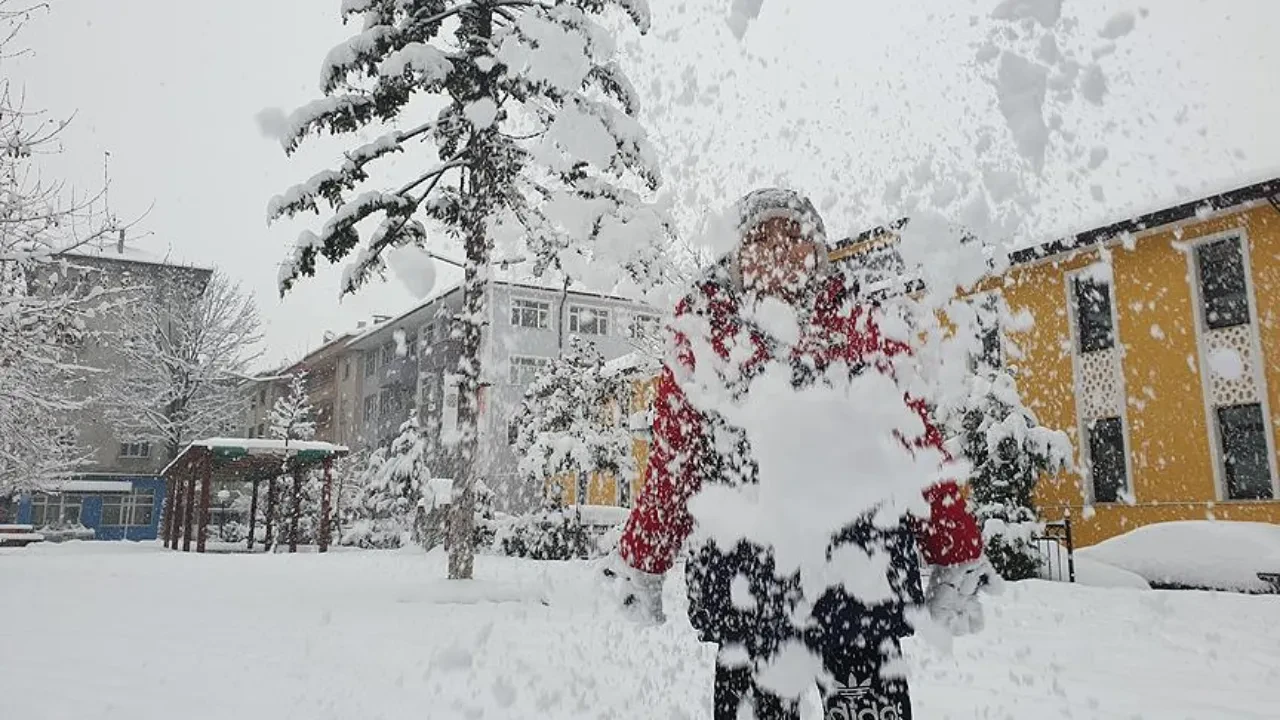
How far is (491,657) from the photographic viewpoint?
593 centimetres

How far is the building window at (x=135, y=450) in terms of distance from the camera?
49719 millimetres

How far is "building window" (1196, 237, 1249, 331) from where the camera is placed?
50.5ft

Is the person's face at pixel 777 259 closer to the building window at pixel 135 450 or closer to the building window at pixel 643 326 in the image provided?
the building window at pixel 643 326

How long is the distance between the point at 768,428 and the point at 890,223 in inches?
534

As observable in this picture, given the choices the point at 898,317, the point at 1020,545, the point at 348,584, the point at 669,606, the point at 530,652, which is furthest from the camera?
the point at 1020,545

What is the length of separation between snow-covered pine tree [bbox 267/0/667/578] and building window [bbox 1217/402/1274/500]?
1091cm

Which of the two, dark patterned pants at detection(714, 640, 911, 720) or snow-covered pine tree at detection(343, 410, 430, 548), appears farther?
snow-covered pine tree at detection(343, 410, 430, 548)

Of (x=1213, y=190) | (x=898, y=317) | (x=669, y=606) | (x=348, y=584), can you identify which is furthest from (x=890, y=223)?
(x=898, y=317)

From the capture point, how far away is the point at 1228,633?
307 inches

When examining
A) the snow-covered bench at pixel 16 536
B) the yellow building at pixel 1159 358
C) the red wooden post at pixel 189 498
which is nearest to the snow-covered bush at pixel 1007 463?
the yellow building at pixel 1159 358

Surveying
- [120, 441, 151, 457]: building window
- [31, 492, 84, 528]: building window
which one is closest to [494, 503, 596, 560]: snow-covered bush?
[31, 492, 84, 528]: building window

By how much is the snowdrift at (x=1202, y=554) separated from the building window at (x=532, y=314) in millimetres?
30684

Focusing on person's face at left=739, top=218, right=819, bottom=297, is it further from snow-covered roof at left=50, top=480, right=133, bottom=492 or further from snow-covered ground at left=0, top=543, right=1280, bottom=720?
snow-covered roof at left=50, top=480, right=133, bottom=492

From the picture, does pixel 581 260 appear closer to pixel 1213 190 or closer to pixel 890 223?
pixel 890 223
